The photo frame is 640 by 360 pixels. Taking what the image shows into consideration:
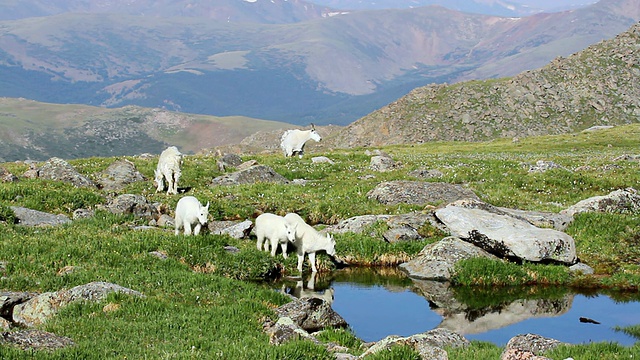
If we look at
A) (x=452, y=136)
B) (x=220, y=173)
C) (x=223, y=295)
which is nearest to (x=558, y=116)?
(x=452, y=136)

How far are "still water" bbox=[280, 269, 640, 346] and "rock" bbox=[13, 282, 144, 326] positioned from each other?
6356mm

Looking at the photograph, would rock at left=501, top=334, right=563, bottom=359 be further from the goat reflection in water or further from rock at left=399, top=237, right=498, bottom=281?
rock at left=399, top=237, right=498, bottom=281

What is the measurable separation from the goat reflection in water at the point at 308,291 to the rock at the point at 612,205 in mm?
12319

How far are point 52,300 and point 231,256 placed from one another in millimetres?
7476

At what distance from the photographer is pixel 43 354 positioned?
11.7 metres

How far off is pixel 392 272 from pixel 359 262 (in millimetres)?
1440

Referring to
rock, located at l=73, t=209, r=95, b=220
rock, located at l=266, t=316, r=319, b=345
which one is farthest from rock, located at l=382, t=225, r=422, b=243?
rock, located at l=73, t=209, r=95, b=220

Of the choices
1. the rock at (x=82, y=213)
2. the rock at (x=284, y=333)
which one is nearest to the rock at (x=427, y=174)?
the rock at (x=82, y=213)

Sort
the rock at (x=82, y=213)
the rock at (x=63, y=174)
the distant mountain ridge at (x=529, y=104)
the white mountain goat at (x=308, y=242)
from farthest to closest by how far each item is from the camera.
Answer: the distant mountain ridge at (x=529, y=104) < the rock at (x=63, y=174) < the rock at (x=82, y=213) < the white mountain goat at (x=308, y=242)

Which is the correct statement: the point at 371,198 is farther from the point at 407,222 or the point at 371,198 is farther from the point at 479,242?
the point at 479,242

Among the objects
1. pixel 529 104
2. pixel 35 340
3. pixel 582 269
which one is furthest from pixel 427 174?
pixel 529 104

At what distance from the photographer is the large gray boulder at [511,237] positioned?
77.0ft

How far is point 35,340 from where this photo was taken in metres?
12.2

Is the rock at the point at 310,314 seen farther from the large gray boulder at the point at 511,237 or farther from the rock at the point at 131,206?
the rock at the point at 131,206
